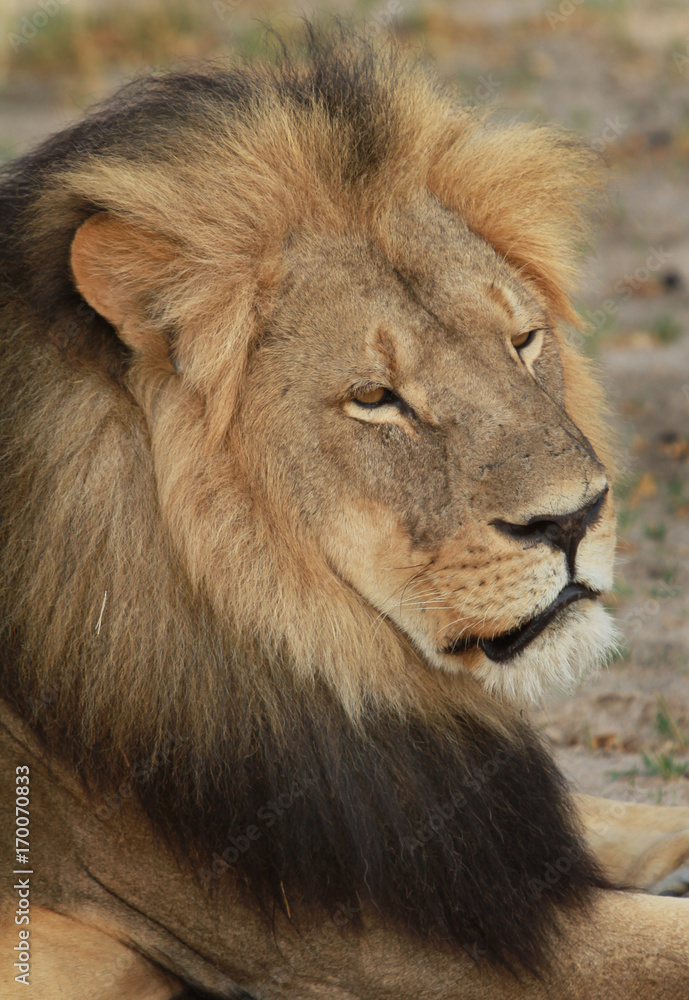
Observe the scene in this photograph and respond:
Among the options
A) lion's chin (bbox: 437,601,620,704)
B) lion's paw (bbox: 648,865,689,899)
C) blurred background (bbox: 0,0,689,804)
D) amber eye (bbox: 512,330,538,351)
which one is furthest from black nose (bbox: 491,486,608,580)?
blurred background (bbox: 0,0,689,804)

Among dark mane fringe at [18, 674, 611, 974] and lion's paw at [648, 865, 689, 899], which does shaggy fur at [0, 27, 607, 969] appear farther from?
lion's paw at [648, 865, 689, 899]

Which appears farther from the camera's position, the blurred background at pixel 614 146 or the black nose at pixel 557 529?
the blurred background at pixel 614 146

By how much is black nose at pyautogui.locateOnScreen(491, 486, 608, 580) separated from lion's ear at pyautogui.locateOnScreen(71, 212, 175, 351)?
2.88 feet

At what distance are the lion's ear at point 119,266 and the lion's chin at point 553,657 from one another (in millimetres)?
1022

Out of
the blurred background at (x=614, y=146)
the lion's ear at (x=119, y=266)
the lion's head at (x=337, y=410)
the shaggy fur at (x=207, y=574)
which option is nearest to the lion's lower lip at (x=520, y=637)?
the lion's head at (x=337, y=410)

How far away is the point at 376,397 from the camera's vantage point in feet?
8.39

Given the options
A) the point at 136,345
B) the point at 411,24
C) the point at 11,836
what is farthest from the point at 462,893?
the point at 411,24

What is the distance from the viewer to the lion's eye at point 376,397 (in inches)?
100

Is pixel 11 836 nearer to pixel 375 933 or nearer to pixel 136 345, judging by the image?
pixel 375 933

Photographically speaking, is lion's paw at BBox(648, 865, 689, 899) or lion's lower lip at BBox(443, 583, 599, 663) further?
lion's paw at BBox(648, 865, 689, 899)

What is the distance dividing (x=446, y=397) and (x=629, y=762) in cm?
200

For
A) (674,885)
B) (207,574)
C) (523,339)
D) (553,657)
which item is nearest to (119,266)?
(207,574)

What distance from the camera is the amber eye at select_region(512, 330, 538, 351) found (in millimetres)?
2758

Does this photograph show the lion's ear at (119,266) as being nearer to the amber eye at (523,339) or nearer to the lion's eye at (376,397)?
the lion's eye at (376,397)
